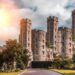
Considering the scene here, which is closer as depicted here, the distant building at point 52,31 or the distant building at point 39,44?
the distant building at point 39,44

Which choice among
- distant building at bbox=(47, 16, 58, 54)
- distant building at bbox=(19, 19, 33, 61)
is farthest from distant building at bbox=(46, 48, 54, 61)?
distant building at bbox=(19, 19, 33, 61)

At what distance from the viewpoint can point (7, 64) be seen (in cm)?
7300

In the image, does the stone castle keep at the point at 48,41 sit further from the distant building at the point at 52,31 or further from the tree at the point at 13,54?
the tree at the point at 13,54

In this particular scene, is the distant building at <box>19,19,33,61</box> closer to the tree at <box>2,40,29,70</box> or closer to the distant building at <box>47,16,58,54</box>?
the distant building at <box>47,16,58,54</box>

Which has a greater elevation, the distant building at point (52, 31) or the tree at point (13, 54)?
the distant building at point (52, 31)

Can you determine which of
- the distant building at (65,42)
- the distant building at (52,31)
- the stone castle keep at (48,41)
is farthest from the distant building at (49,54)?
the distant building at (65,42)

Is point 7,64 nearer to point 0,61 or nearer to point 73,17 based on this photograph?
point 0,61

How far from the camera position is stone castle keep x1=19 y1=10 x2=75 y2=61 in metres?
126

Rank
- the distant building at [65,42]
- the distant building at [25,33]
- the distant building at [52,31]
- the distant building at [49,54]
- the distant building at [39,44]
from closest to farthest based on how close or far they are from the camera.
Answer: the distant building at [25,33] → the distant building at [39,44] → the distant building at [49,54] → the distant building at [52,31] → the distant building at [65,42]

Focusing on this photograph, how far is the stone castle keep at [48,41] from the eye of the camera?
12638cm

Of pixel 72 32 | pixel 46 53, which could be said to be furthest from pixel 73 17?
pixel 46 53

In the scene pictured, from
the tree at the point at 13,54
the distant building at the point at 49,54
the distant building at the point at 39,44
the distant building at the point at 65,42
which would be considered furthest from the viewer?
the distant building at the point at 65,42

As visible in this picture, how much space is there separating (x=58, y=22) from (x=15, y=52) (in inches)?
2972

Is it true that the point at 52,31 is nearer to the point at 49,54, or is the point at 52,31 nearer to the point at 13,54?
the point at 49,54
